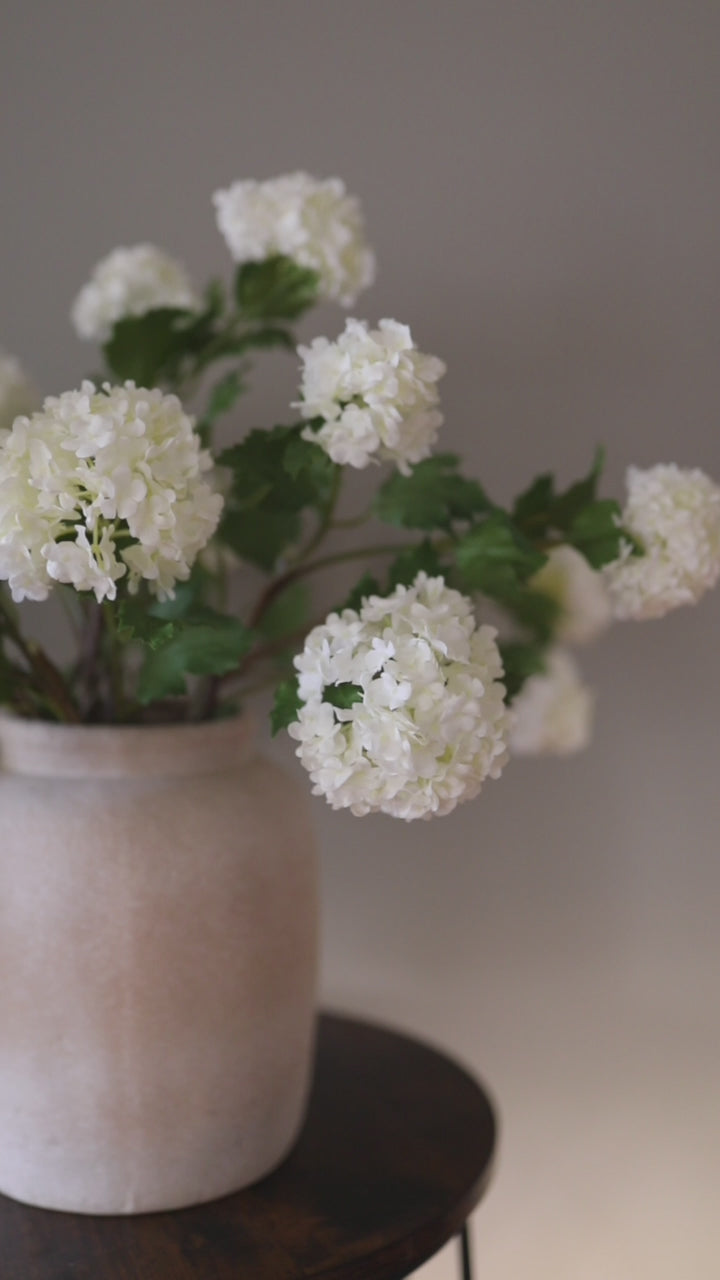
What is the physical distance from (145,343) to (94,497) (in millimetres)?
331

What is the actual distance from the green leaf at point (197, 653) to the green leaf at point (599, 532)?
0.25 metres

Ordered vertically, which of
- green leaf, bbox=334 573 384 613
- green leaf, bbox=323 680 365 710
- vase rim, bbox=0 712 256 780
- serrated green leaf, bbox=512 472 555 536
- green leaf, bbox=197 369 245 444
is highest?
green leaf, bbox=197 369 245 444

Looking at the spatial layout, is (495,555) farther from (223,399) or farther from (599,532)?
(223,399)

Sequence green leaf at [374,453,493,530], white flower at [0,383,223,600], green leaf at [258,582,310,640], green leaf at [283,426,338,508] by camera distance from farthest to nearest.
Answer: green leaf at [258,582,310,640], green leaf at [374,453,493,530], green leaf at [283,426,338,508], white flower at [0,383,223,600]

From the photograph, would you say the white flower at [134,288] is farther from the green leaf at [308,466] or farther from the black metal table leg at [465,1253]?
the black metal table leg at [465,1253]

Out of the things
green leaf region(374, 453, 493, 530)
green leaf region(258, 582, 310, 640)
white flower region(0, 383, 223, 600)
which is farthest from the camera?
green leaf region(258, 582, 310, 640)

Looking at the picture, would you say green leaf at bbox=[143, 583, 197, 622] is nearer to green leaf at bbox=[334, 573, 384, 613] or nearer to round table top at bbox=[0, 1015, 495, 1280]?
green leaf at bbox=[334, 573, 384, 613]

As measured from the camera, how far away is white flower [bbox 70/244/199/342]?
1012mm

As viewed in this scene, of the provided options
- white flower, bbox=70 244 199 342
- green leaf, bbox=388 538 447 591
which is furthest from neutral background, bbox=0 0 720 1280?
green leaf, bbox=388 538 447 591

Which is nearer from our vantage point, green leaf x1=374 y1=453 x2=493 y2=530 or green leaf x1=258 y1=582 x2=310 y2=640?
green leaf x1=374 y1=453 x2=493 y2=530

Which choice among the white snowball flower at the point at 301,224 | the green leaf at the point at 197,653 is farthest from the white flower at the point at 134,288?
the green leaf at the point at 197,653

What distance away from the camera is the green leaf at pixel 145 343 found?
3.05 ft

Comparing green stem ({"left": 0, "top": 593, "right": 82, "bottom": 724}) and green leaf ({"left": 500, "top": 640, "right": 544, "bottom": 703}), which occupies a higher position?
green leaf ({"left": 500, "top": 640, "right": 544, "bottom": 703})

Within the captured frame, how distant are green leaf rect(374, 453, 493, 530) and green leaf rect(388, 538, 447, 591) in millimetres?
61
